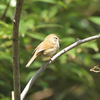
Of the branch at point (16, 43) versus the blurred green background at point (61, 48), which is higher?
the branch at point (16, 43)

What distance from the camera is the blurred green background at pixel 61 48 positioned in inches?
146

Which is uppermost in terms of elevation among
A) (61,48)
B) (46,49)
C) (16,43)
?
(16,43)

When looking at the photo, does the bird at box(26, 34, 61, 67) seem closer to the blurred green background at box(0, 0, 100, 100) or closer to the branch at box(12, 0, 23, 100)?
the blurred green background at box(0, 0, 100, 100)

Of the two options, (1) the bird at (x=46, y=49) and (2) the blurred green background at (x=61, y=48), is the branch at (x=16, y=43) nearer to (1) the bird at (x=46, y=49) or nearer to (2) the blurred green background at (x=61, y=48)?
(1) the bird at (x=46, y=49)

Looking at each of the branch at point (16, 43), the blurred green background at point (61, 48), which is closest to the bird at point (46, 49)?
the blurred green background at point (61, 48)

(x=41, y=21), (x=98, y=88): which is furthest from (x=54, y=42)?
(x=98, y=88)

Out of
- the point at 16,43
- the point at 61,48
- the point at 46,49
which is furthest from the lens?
the point at 61,48

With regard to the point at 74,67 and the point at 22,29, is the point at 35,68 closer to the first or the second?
the point at 74,67

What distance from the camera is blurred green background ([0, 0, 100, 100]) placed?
3.72 m

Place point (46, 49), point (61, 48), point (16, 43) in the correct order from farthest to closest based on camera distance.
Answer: point (61, 48)
point (46, 49)
point (16, 43)

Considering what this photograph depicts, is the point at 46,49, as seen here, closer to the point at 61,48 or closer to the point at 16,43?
the point at 61,48

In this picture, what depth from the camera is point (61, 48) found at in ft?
13.6

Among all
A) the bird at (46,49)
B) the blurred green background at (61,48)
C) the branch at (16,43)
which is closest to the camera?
the branch at (16,43)

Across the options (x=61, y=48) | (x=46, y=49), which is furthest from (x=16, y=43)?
(x=61, y=48)
